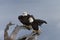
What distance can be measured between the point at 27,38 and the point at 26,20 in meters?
1.54

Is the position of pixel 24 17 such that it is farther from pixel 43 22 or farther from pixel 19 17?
pixel 43 22

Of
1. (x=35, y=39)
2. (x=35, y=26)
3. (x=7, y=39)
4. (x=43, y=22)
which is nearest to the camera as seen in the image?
(x=7, y=39)

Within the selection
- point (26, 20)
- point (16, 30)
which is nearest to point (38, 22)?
point (26, 20)

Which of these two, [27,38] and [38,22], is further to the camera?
[38,22]

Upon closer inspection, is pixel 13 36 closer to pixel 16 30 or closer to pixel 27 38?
pixel 16 30

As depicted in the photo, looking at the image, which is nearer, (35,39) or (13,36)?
(13,36)

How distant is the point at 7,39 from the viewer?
11.0ft

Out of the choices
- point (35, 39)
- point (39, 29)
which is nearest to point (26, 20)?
point (39, 29)

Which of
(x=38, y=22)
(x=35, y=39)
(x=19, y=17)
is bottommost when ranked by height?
(x=35, y=39)

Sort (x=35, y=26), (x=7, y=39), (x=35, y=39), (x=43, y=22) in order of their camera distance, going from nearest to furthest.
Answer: (x=7, y=39) < (x=35, y=39) < (x=35, y=26) < (x=43, y=22)

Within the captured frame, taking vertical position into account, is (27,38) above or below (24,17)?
below

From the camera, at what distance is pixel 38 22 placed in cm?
472

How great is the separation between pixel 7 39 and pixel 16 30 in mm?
401

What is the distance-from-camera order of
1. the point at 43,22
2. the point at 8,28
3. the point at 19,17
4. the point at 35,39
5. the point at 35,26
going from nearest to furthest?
the point at 8,28 → the point at 35,39 → the point at 35,26 → the point at 43,22 → the point at 19,17
